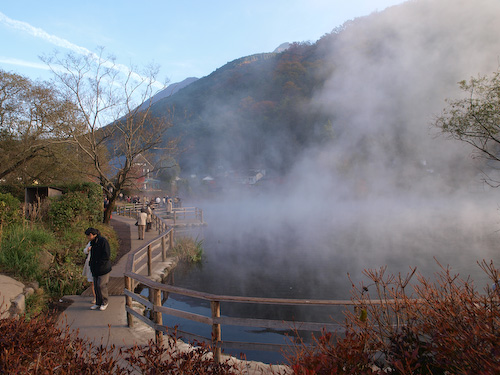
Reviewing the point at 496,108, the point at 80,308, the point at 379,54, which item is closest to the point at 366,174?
the point at 379,54

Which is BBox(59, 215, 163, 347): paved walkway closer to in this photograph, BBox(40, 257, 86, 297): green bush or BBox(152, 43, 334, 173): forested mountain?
BBox(40, 257, 86, 297): green bush

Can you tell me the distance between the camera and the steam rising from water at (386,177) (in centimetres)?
1291

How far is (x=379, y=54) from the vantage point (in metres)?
63.8

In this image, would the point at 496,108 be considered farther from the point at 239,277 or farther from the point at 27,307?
the point at 27,307

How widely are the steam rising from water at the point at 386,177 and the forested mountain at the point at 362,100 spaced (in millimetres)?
259

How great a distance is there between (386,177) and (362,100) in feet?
59.5

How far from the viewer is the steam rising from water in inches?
508

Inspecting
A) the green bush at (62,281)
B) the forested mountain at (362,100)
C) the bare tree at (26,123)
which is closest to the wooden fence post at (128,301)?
the green bush at (62,281)

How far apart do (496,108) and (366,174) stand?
3846 cm

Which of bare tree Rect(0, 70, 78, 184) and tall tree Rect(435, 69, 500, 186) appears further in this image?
bare tree Rect(0, 70, 78, 184)

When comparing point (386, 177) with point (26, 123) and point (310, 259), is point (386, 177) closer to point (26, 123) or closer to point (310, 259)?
point (310, 259)

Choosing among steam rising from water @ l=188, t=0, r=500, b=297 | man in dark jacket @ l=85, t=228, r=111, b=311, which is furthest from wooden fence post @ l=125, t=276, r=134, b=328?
steam rising from water @ l=188, t=0, r=500, b=297

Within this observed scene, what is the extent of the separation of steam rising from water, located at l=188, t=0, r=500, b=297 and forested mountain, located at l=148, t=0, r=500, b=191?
0.85ft

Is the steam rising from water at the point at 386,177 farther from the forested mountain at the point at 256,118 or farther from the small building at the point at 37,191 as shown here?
the small building at the point at 37,191
